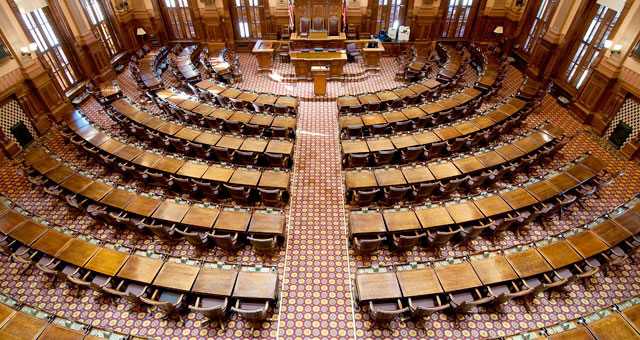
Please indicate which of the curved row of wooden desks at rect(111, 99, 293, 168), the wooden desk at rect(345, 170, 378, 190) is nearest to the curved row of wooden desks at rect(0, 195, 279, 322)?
the wooden desk at rect(345, 170, 378, 190)

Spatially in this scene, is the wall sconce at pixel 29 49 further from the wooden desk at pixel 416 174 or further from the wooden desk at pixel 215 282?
the wooden desk at pixel 416 174

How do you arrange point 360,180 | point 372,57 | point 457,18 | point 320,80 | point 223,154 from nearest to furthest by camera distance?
point 360,180 < point 223,154 < point 320,80 < point 372,57 < point 457,18

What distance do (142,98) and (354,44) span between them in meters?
12.2

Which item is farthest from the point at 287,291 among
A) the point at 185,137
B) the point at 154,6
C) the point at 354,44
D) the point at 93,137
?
the point at 154,6

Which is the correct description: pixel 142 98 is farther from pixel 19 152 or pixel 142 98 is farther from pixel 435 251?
pixel 435 251

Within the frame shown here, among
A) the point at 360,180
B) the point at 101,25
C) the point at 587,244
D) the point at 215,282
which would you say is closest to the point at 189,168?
the point at 215,282

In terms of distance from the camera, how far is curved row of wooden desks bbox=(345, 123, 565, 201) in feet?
30.6

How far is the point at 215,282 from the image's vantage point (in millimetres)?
6797

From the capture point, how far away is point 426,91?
1398cm

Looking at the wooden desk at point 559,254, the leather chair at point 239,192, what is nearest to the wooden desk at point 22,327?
the leather chair at point 239,192

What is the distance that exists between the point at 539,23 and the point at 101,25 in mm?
23414

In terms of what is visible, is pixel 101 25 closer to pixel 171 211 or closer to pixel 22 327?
pixel 171 211

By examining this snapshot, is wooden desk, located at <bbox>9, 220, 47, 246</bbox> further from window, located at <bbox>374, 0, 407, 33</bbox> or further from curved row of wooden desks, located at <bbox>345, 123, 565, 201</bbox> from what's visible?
window, located at <bbox>374, 0, 407, 33</bbox>

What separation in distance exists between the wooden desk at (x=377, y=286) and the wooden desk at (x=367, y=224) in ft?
3.96
